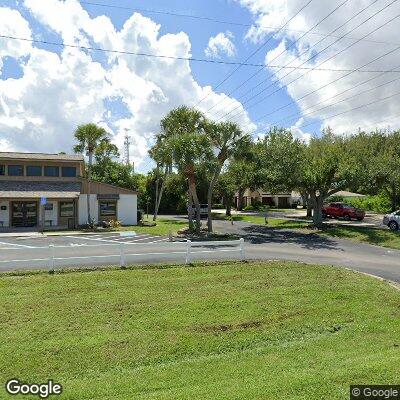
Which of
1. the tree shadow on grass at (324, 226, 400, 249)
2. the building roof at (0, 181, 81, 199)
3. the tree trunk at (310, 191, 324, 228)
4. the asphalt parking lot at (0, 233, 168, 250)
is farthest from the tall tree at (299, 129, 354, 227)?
the building roof at (0, 181, 81, 199)

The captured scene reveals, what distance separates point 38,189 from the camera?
35.8m

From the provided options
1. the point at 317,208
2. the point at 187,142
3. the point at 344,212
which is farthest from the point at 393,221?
the point at 187,142

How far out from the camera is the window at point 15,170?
36719 mm

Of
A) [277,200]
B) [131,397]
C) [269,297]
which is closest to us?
[131,397]

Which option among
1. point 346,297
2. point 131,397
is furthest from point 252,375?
point 346,297

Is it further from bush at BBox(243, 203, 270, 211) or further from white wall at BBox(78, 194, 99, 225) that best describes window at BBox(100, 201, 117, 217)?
bush at BBox(243, 203, 270, 211)

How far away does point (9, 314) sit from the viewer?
1077 centimetres

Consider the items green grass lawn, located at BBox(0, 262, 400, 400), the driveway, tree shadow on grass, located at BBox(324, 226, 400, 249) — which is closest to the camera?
green grass lawn, located at BBox(0, 262, 400, 400)

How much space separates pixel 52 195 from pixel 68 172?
168 inches

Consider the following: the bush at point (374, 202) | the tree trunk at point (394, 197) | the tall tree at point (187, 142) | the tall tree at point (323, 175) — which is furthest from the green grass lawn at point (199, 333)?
the bush at point (374, 202)

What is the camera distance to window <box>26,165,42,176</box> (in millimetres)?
37162

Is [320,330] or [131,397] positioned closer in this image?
[131,397]

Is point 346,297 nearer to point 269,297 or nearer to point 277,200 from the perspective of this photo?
point 269,297

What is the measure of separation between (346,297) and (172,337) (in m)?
6.12
